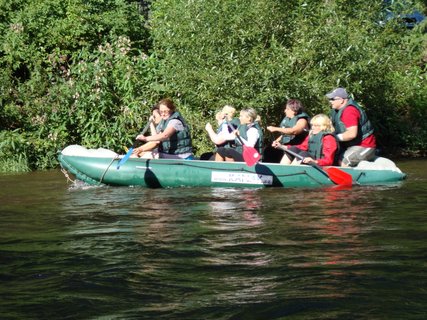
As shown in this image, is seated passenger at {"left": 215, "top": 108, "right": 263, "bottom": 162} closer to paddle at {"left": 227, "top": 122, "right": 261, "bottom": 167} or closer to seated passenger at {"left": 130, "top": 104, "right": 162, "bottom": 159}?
paddle at {"left": 227, "top": 122, "right": 261, "bottom": 167}

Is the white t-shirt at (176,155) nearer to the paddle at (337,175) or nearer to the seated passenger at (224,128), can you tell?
the seated passenger at (224,128)

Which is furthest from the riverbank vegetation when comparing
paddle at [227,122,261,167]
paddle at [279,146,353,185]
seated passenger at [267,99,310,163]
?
paddle at [279,146,353,185]

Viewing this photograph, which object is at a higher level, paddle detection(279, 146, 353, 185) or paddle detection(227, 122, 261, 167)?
paddle detection(227, 122, 261, 167)

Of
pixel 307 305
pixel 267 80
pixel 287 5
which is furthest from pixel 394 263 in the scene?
pixel 287 5

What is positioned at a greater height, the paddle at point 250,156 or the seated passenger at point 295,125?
the seated passenger at point 295,125

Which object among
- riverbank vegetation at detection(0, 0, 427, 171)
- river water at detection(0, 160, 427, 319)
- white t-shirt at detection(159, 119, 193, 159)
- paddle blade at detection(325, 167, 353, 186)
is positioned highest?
riverbank vegetation at detection(0, 0, 427, 171)

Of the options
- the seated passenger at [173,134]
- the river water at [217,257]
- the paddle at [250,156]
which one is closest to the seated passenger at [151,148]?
the seated passenger at [173,134]

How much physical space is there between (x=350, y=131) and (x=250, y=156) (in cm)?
131

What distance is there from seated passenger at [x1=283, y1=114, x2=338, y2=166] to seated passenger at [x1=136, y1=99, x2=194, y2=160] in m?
1.50

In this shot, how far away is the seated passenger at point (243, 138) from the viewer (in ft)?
34.6

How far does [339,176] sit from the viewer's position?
10.2m

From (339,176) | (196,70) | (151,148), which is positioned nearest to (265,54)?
(196,70)

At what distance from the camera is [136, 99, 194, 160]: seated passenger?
1089cm

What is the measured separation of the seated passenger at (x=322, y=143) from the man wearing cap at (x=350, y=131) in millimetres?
206
